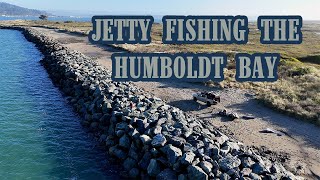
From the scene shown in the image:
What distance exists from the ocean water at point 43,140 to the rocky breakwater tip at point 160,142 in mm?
1336

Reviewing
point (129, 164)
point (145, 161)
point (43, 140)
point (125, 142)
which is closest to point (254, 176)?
point (145, 161)

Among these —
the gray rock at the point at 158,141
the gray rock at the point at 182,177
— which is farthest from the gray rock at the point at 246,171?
the gray rock at the point at 158,141

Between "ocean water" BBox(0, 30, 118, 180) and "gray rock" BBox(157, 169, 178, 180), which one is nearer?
"gray rock" BBox(157, 169, 178, 180)

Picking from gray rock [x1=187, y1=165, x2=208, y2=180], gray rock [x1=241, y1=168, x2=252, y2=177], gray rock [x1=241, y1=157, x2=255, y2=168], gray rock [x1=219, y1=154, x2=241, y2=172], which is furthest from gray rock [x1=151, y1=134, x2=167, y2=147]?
gray rock [x1=241, y1=168, x2=252, y2=177]

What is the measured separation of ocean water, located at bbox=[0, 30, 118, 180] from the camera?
2109 centimetres

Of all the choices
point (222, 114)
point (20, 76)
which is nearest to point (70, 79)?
point (20, 76)

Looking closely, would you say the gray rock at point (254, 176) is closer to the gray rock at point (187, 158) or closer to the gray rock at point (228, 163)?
the gray rock at point (228, 163)

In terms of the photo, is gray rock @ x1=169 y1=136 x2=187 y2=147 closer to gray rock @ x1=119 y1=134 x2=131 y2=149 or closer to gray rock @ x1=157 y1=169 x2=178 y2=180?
gray rock @ x1=157 y1=169 x2=178 y2=180

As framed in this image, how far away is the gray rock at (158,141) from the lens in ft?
66.9

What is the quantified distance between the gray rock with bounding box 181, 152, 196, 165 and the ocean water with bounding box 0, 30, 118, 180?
4.88 meters

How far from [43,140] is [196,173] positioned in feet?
43.7

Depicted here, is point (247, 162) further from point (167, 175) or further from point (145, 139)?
point (145, 139)

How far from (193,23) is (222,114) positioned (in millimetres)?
12312

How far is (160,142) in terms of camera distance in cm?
2045
